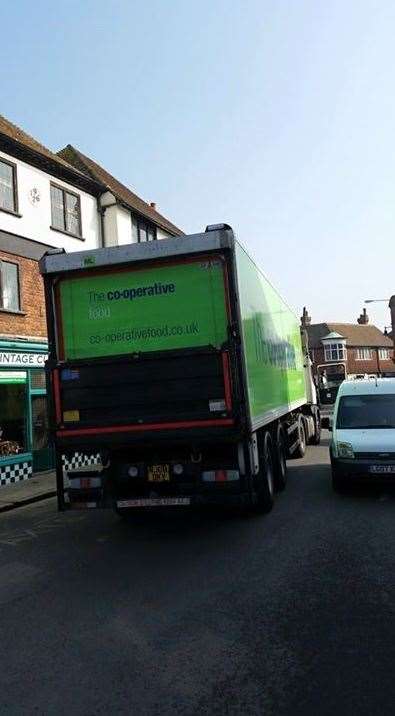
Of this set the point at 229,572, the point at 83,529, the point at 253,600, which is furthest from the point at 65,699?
the point at 83,529

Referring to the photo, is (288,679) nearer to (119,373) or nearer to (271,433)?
(119,373)

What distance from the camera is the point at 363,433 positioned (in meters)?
10.1

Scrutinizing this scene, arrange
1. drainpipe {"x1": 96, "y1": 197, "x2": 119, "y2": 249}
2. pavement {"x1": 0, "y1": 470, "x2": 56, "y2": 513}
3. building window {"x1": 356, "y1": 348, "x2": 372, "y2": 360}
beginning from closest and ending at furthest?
1. pavement {"x1": 0, "y1": 470, "x2": 56, "y2": 513}
2. drainpipe {"x1": 96, "y1": 197, "x2": 119, "y2": 249}
3. building window {"x1": 356, "y1": 348, "x2": 372, "y2": 360}

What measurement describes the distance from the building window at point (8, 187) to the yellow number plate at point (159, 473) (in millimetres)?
10747

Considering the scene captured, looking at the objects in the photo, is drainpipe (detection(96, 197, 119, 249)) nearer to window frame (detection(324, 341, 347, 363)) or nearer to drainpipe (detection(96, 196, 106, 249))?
drainpipe (detection(96, 196, 106, 249))

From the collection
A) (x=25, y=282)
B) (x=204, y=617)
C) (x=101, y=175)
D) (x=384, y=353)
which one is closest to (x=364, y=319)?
(x=384, y=353)

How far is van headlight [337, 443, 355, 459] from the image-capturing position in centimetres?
968

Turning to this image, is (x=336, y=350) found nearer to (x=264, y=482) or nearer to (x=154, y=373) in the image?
(x=264, y=482)

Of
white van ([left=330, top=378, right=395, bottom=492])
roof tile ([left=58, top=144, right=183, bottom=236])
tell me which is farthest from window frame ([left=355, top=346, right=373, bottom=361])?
white van ([left=330, top=378, right=395, bottom=492])

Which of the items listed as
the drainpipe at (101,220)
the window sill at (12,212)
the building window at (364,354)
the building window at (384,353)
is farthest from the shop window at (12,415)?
the building window at (384,353)

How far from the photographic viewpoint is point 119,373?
24.3 ft

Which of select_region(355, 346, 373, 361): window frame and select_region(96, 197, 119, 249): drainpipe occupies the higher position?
select_region(96, 197, 119, 249): drainpipe

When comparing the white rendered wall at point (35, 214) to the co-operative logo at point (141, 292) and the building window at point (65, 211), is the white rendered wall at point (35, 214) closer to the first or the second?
the building window at point (65, 211)

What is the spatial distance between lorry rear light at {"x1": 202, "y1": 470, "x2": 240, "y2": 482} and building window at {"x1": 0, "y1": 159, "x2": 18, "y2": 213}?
11.2 meters
